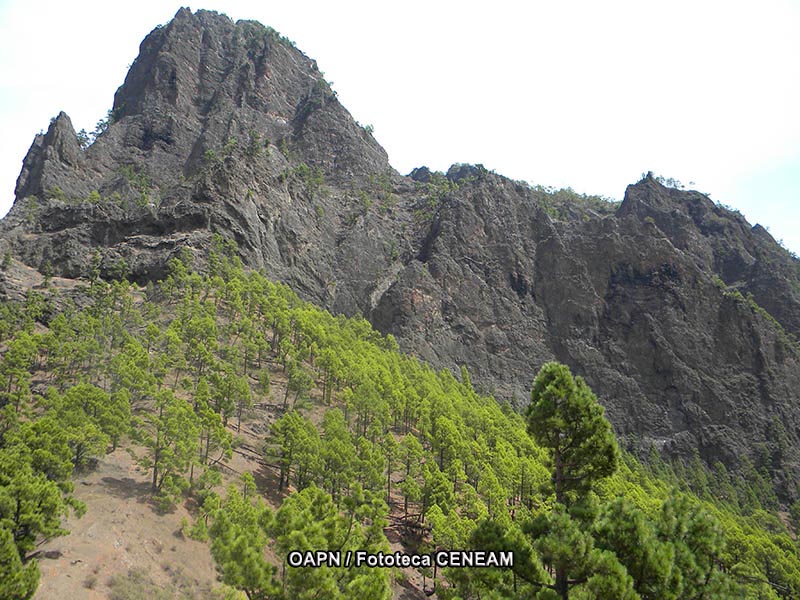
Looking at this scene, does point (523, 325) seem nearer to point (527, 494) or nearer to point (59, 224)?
point (527, 494)

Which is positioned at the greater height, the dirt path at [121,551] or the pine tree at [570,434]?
the pine tree at [570,434]

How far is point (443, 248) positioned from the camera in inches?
4178

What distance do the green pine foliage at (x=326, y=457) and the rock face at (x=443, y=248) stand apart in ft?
39.9

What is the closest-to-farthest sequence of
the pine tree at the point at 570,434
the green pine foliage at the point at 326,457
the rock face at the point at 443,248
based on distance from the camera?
1. the green pine foliage at the point at 326,457
2. the pine tree at the point at 570,434
3. the rock face at the point at 443,248

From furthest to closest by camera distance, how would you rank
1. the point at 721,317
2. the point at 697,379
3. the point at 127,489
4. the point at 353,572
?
the point at 721,317
the point at 697,379
the point at 127,489
the point at 353,572

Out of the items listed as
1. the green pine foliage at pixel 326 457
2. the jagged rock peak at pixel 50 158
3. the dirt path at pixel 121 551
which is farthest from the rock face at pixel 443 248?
the dirt path at pixel 121 551

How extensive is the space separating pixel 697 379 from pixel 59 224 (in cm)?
10764

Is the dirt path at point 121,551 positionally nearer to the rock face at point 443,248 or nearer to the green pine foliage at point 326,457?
the green pine foliage at point 326,457

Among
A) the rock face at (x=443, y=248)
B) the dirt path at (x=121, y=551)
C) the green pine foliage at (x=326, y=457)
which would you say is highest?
the rock face at (x=443, y=248)

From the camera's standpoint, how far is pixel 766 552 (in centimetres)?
5047

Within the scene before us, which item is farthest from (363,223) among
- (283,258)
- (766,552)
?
(766,552)

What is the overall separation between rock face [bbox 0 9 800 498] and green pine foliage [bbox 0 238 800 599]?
12161 millimetres

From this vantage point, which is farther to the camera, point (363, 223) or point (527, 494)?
point (363, 223)

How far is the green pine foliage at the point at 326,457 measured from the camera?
14.2 m
